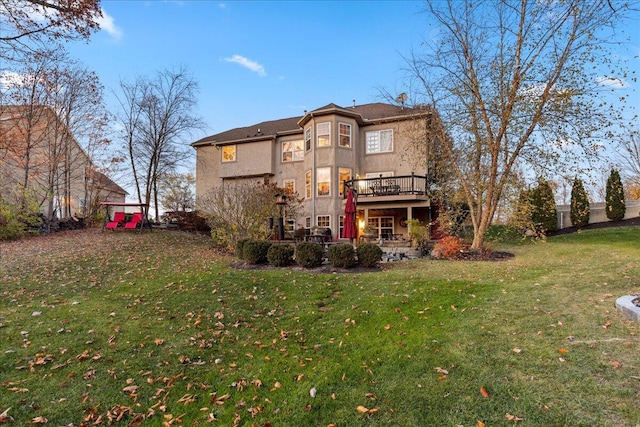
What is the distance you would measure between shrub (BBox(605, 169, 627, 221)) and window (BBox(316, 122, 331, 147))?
49.5 feet

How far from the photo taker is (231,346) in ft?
15.7

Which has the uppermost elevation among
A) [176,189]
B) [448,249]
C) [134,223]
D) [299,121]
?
[299,121]

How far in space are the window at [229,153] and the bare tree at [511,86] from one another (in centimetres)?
1277

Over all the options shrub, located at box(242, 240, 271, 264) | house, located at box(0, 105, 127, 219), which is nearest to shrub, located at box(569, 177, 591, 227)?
shrub, located at box(242, 240, 271, 264)

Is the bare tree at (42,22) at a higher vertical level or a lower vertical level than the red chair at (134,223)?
higher

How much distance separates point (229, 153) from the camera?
21.6 meters

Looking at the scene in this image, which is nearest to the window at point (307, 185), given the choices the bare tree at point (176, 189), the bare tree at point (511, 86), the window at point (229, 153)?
the window at point (229, 153)

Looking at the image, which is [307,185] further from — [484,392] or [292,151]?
[484,392]

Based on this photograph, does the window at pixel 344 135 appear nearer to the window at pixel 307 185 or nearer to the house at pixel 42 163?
the window at pixel 307 185

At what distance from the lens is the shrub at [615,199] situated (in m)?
16.8

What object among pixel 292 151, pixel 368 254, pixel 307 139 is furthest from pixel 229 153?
pixel 368 254

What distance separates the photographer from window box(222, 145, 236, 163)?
21.4 metres

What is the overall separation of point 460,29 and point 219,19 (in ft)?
33.8

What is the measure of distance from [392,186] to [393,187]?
0.13 m
